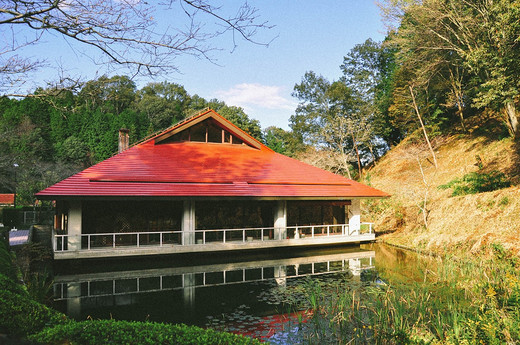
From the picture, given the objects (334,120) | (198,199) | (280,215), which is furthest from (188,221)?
(334,120)

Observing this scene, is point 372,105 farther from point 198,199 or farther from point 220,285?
point 220,285

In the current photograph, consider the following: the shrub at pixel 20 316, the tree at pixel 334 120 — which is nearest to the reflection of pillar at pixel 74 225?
the shrub at pixel 20 316

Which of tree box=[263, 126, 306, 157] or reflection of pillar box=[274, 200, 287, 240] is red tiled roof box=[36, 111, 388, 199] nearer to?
reflection of pillar box=[274, 200, 287, 240]

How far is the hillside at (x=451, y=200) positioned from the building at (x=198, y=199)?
9.48ft

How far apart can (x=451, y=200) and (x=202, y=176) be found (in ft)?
44.3

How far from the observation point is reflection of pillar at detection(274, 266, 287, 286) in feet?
38.4

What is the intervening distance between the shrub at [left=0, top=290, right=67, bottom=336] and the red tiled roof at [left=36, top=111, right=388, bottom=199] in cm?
1059

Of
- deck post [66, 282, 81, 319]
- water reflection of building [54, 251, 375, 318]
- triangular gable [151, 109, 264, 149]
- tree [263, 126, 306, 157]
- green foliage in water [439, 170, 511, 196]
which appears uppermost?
tree [263, 126, 306, 157]

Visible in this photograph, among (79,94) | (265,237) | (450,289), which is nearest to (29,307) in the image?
(79,94)

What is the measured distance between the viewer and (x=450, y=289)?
9.54 m

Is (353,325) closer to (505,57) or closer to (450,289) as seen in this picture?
(450,289)

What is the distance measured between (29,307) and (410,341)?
537cm

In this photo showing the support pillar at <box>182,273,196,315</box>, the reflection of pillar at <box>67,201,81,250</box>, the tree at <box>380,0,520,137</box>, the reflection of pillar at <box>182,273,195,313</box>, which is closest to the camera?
the support pillar at <box>182,273,196,315</box>

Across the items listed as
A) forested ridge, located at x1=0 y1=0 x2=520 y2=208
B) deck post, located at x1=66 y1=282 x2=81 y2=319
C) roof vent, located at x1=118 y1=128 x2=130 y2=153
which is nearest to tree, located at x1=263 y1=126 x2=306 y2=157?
forested ridge, located at x1=0 y1=0 x2=520 y2=208
